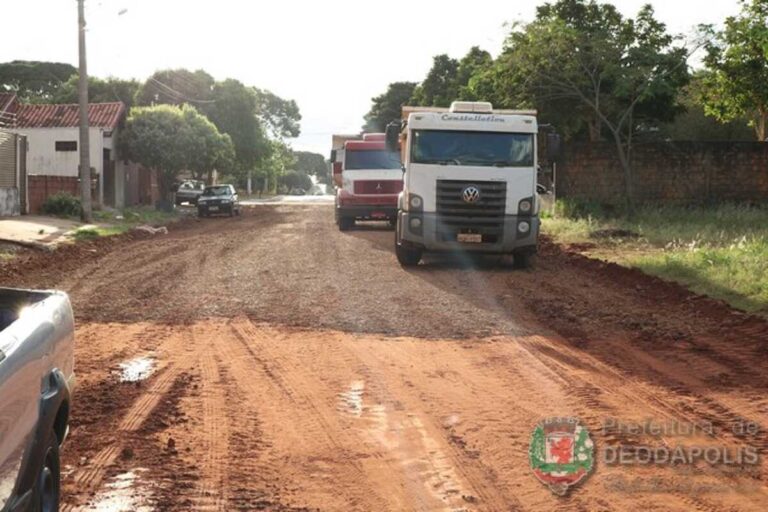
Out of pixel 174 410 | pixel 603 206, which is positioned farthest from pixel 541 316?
pixel 603 206

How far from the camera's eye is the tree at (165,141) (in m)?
46.2

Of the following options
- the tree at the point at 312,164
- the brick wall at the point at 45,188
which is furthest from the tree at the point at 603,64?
the tree at the point at 312,164

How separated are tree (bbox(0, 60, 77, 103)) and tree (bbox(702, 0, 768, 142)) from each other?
63.2 meters

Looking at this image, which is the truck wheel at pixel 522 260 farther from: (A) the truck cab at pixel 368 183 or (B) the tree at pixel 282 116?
(B) the tree at pixel 282 116

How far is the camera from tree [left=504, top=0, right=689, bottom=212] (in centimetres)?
2755

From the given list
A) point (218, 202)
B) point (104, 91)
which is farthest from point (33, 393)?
point (104, 91)

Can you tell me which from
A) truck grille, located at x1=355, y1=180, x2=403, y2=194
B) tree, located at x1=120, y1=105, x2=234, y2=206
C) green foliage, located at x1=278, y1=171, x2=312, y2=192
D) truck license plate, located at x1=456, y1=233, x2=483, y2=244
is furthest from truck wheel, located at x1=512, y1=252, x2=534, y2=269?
green foliage, located at x1=278, y1=171, x2=312, y2=192

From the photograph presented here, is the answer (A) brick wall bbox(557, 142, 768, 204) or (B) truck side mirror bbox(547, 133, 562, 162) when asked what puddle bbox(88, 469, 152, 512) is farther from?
(A) brick wall bbox(557, 142, 768, 204)

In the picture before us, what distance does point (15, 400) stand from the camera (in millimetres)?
3762

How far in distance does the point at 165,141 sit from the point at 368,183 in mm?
19569

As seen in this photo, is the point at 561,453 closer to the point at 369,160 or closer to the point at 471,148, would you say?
the point at 471,148

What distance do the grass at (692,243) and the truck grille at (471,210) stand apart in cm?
273

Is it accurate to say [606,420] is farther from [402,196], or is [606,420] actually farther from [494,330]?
[402,196]

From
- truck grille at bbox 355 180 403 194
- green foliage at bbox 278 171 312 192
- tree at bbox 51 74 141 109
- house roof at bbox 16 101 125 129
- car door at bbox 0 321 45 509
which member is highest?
tree at bbox 51 74 141 109
